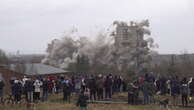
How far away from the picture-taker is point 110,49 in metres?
69.2

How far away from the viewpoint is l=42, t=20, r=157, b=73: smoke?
63.5 meters

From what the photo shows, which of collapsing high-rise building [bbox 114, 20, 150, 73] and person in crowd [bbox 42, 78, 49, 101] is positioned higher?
collapsing high-rise building [bbox 114, 20, 150, 73]

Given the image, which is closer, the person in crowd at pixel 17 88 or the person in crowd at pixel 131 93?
the person in crowd at pixel 17 88

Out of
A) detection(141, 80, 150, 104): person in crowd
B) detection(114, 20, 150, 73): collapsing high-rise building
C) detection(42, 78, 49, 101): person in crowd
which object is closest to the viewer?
detection(141, 80, 150, 104): person in crowd

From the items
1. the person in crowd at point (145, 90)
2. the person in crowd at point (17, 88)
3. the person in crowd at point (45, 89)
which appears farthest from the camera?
the person in crowd at point (45, 89)

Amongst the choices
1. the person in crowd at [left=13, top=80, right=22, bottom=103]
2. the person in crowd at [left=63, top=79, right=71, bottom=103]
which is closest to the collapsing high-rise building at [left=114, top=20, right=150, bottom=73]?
the person in crowd at [left=63, top=79, right=71, bottom=103]

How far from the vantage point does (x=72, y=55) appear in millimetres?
75938

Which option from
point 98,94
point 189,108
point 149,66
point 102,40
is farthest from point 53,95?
point 102,40

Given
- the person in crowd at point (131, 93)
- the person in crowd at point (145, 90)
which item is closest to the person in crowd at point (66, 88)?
the person in crowd at point (131, 93)

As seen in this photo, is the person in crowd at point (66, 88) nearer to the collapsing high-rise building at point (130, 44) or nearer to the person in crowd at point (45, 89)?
the person in crowd at point (45, 89)

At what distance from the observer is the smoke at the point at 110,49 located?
63.5m

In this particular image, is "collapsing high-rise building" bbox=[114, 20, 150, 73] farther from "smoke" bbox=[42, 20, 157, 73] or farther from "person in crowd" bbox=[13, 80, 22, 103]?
"person in crowd" bbox=[13, 80, 22, 103]

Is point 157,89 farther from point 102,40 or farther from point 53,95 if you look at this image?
point 102,40

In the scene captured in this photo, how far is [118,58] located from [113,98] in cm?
4413
